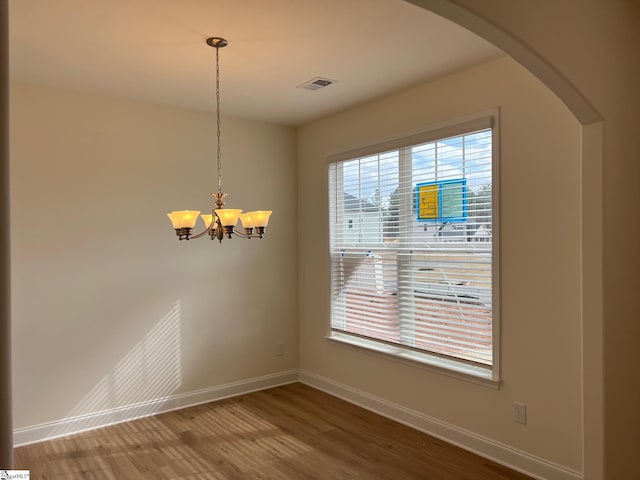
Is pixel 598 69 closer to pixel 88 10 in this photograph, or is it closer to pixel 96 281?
pixel 88 10

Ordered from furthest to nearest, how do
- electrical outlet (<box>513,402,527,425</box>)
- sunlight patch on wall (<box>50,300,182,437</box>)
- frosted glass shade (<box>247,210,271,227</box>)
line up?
sunlight patch on wall (<box>50,300,182,437</box>), electrical outlet (<box>513,402,527,425</box>), frosted glass shade (<box>247,210,271,227</box>)

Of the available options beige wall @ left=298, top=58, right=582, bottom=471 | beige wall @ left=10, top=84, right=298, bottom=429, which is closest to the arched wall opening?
beige wall @ left=298, top=58, right=582, bottom=471

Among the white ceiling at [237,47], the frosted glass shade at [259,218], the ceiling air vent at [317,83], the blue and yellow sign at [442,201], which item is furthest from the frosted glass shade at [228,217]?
the blue and yellow sign at [442,201]

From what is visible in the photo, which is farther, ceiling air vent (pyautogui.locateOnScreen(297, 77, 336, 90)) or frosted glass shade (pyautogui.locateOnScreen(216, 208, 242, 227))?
ceiling air vent (pyautogui.locateOnScreen(297, 77, 336, 90))

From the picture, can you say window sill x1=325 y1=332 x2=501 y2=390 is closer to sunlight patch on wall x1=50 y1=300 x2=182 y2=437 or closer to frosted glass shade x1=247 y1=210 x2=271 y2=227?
sunlight patch on wall x1=50 y1=300 x2=182 y2=437

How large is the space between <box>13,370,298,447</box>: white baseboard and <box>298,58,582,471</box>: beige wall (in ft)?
5.45

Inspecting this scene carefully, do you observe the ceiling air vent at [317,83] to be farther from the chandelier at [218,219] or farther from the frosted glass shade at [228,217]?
the frosted glass shade at [228,217]

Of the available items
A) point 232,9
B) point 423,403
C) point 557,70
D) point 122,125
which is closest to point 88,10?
point 232,9

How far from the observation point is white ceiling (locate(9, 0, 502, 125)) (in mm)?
2502

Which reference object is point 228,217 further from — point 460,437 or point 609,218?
point 460,437

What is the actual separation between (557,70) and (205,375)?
Result: 3.80 m

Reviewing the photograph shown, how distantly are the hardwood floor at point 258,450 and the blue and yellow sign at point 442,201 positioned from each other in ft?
5.47

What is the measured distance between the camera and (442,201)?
11.8ft

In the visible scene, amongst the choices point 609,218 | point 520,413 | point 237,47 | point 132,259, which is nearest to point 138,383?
point 132,259
